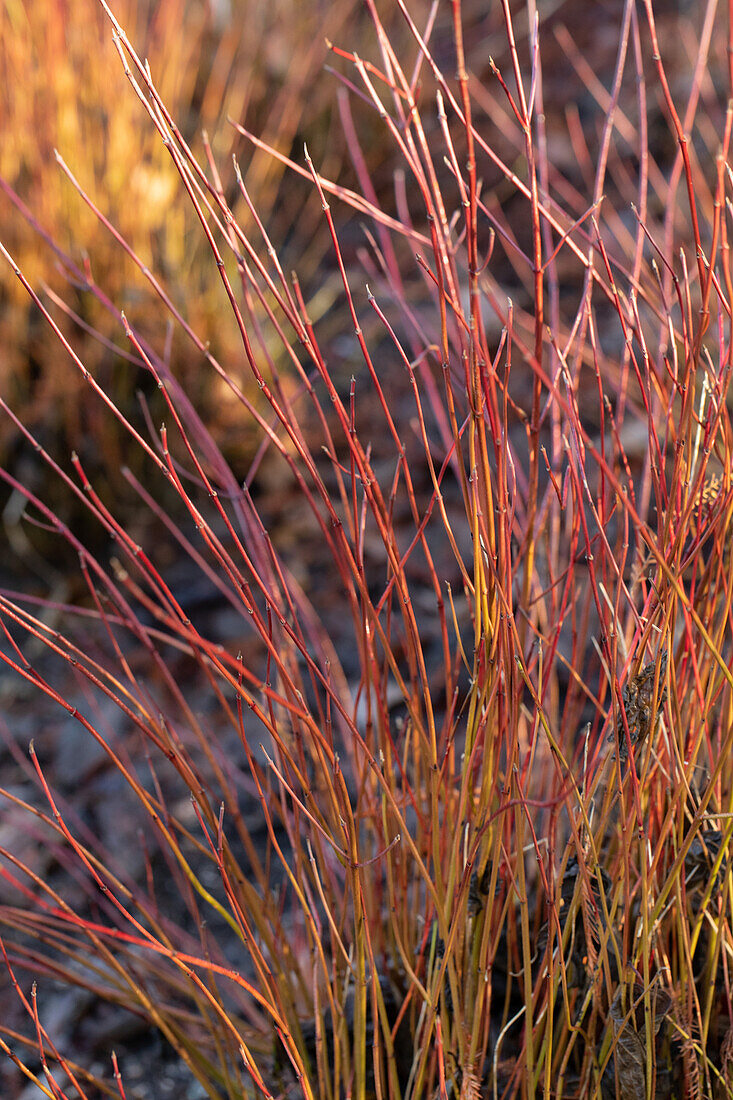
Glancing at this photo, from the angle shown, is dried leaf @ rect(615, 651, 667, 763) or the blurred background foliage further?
the blurred background foliage

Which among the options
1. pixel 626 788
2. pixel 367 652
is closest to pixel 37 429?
pixel 367 652

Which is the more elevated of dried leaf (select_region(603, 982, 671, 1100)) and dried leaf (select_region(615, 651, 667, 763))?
dried leaf (select_region(615, 651, 667, 763))

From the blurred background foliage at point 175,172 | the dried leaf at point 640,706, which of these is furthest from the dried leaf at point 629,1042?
the blurred background foliage at point 175,172

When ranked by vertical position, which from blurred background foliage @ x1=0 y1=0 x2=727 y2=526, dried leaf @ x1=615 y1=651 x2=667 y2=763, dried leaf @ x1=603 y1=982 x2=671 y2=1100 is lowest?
dried leaf @ x1=603 y1=982 x2=671 y2=1100

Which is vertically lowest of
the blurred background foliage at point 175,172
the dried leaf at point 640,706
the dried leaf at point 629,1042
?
the dried leaf at point 629,1042

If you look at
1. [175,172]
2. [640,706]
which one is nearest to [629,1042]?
[640,706]

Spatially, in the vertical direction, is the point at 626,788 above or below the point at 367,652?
below

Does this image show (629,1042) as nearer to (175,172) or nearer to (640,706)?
(640,706)

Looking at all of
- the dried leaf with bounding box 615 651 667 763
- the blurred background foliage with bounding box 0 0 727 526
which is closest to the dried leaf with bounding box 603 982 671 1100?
the dried leaf with bounding box 615 651 667 763

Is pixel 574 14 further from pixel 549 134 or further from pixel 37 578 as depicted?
pixel 37 578

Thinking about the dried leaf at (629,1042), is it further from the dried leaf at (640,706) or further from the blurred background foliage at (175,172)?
the blurred background foliage at (175,172)

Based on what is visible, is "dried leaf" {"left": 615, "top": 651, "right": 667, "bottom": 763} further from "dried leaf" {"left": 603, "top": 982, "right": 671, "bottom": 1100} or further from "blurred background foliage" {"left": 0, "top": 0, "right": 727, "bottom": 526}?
"blurred background foliage" {"left": 0, "top": 0, "right": 727, "bottom": 526}
